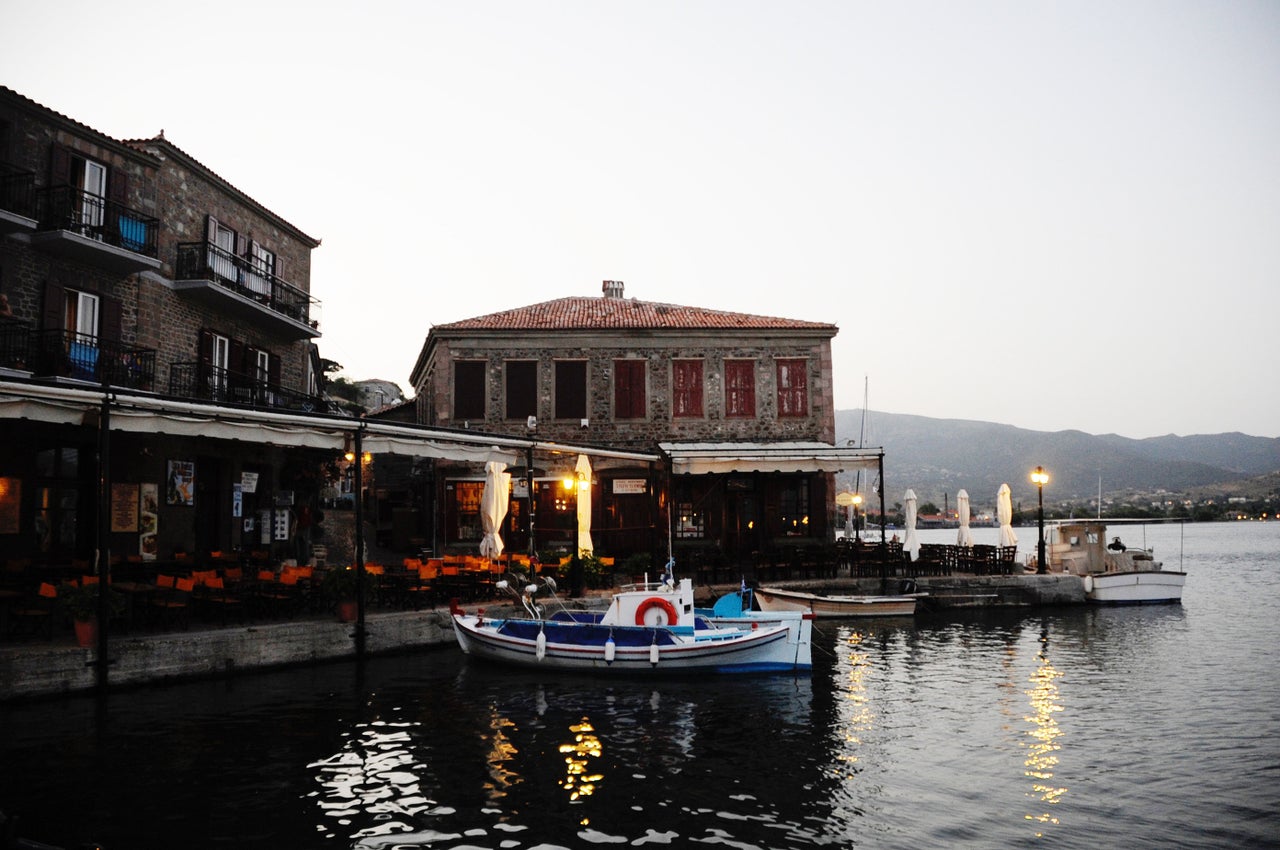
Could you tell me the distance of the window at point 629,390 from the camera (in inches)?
1125

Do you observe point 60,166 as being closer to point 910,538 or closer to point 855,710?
point 855,710

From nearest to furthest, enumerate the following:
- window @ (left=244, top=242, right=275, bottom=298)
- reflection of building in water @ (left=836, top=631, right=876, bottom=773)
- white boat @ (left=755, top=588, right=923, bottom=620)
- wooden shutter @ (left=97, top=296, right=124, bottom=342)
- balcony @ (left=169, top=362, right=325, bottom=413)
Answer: reflection of building in water @ (left=836, top=631, right=876, bottom=773)
wooden shutter @ (left=97, top=296, right=124, bottom=342)
balcony @ (left=169, top=362, right=325, bottom=413)
white boat @ (left=755, top=588, right=923, bottom=620)
window @ (left=244, top=242, right=275, bottom=298)

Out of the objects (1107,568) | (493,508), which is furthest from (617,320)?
(1107,568)

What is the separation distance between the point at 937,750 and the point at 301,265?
24.8m

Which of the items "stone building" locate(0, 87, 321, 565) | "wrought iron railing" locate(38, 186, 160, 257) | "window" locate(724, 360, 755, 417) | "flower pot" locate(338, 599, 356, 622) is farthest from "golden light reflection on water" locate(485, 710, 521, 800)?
"window" locate(724, 360, 755, 417)

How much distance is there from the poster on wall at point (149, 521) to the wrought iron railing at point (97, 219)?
5.64 meters

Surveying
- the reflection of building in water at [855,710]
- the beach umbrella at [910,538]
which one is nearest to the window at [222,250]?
the reflection of building in water at [855,710]

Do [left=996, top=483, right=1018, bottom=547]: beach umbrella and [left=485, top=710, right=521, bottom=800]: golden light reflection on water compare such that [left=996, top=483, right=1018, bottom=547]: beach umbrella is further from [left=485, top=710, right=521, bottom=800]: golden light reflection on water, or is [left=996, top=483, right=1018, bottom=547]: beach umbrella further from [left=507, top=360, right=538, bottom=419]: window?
[left=485, top=710, right=521, bottom=800]: golden light reflection on water

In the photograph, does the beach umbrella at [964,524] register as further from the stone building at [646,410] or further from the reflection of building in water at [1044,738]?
the reflection of building in water at [1044,738]

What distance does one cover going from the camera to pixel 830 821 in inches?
325

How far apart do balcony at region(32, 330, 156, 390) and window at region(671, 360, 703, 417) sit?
51.1 feet

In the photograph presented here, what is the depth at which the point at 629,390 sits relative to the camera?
28.7 meters

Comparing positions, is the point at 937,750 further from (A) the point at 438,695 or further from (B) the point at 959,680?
(A) the point at 438,695

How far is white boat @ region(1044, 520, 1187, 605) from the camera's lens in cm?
2573
